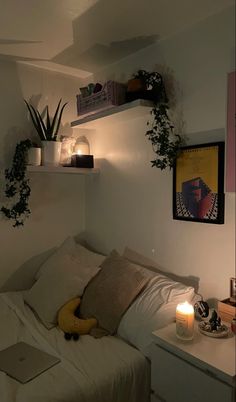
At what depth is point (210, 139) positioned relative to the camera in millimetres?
1490

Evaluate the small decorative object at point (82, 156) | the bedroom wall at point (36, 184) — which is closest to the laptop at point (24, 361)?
the bedroom wall at point (36, 184)

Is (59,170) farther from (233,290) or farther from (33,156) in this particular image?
(233,290)

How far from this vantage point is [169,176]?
1.75 m

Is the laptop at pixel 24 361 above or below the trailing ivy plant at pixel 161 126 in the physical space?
below

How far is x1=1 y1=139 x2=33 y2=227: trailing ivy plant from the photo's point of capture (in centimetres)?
211

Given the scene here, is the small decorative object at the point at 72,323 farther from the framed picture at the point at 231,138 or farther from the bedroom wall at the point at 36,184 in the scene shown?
the framed picture at the point at 231,138

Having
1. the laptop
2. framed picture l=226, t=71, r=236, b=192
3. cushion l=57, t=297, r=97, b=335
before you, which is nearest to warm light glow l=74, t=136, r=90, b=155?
cushion l=57, t=297, r=97, b=335

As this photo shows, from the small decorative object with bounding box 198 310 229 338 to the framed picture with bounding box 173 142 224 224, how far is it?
1.31 feet

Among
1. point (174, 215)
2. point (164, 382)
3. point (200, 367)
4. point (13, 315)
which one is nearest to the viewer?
point (200, 367)

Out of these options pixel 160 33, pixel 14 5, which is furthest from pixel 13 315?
pixel 160 33

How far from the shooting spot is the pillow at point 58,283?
1.75 m

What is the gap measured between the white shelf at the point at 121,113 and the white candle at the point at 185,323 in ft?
3.54

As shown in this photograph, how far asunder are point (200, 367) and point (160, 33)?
5.29ft

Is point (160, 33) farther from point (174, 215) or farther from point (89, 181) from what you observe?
point (89, 181)
